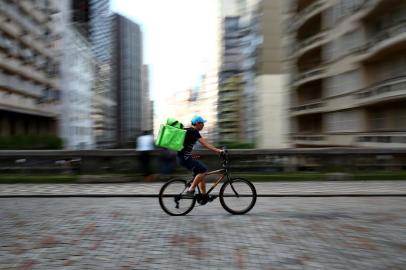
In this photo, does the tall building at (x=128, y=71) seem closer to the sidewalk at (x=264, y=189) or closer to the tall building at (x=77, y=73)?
the tall building at (x=77, y=73)

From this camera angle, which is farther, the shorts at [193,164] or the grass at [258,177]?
the grass at [258,177]

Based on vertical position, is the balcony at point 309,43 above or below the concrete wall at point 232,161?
above

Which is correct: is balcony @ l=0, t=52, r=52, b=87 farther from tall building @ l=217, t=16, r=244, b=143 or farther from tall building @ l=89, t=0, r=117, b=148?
tall building @ l=217, t=16, r=244, b=143

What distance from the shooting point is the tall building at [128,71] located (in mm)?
90069

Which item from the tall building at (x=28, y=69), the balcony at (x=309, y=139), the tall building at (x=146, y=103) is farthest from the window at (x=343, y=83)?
the tall building at (x=146, y=103)

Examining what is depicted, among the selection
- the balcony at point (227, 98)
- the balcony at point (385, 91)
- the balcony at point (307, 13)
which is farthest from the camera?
the balcony at point (227, 98)

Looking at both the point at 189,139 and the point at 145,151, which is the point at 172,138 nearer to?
the point at 189,139

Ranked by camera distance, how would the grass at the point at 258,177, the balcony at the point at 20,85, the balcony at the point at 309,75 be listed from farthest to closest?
the balcony at the point at 20,85
the balcony at the point at 309,75
the grass at the point at 258,177

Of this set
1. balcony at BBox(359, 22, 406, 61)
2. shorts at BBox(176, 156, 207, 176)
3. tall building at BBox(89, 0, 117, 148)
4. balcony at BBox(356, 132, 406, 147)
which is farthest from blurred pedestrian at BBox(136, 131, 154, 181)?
tall building at BBox(89, 0, 117, 148)

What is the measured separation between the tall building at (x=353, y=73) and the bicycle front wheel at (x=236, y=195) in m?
19.6

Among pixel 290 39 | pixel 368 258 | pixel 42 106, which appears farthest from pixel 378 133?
pixel 42 106

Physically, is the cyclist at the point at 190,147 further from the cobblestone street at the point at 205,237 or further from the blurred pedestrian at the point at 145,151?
the blurred pedestrian at the point at 145,151

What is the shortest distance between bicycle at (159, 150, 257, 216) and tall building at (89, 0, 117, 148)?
55.1 m

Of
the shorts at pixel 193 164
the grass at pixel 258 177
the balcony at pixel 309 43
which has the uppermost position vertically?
the balcony at pixel 309 43
